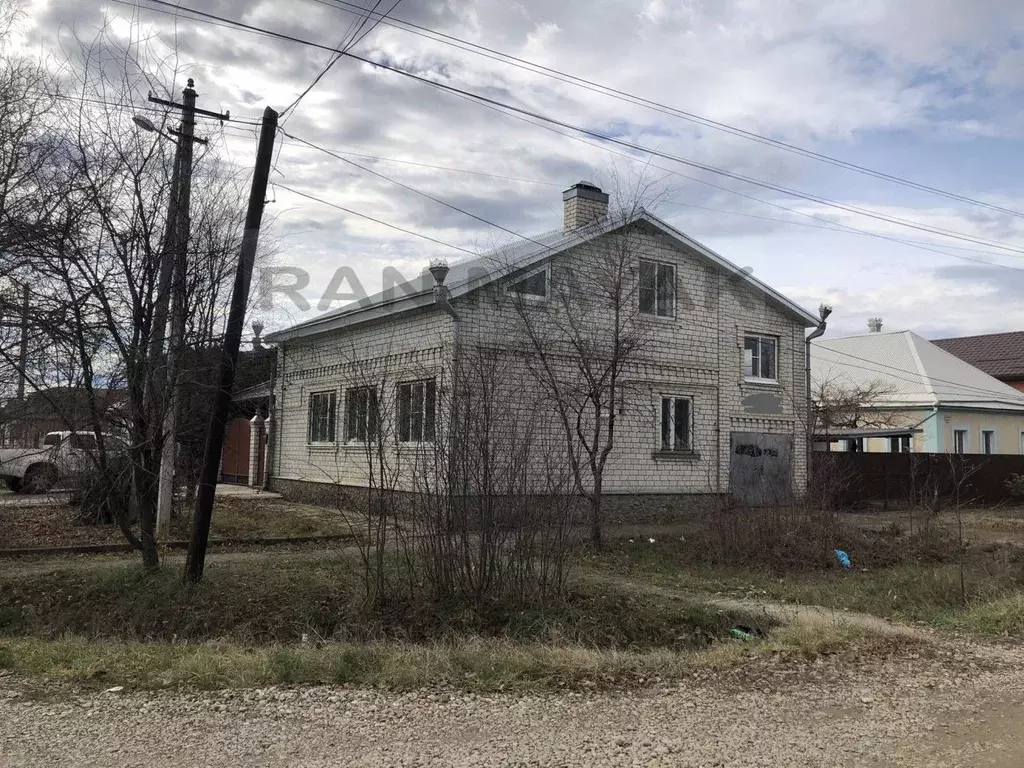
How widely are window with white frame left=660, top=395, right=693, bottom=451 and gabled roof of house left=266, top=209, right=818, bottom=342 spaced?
3271mm

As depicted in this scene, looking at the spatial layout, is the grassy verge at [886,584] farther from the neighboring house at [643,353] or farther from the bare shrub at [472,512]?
the neighboring house at [643,353]

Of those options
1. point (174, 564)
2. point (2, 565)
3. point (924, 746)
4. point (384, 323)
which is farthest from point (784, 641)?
point (384, 323)

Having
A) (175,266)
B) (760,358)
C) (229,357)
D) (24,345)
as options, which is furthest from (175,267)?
(760,358)

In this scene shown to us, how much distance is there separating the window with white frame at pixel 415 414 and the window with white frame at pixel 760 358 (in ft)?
39.5

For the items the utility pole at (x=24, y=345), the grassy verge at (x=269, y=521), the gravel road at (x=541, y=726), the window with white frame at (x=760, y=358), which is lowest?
the gravel road at (x=541, y=726)

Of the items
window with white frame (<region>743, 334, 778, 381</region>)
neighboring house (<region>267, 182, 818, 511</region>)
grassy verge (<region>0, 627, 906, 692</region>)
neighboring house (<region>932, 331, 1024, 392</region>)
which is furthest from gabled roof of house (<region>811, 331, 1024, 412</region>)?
grassy verge (<region>0, 627, 906, 692</region>)

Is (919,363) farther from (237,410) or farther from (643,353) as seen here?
(237,410)

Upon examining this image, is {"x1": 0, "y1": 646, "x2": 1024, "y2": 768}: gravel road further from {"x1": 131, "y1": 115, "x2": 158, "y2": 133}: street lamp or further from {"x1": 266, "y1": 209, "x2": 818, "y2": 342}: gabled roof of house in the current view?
{"x1": 266, "y1": 209, "x2": 818, "y2": 342}: gabled roof of house

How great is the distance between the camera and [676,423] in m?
18.1

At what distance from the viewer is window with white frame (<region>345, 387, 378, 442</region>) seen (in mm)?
7895

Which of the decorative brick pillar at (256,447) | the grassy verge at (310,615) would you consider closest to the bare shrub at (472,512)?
the grassy verge at (310,615)

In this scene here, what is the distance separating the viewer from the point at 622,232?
14.8 meters

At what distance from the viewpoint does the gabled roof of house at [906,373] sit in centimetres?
3100

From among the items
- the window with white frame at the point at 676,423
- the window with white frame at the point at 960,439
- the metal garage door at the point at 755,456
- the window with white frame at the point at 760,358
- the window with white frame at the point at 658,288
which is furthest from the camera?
the window with white frame at the point at 960,439
